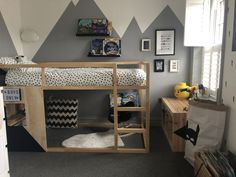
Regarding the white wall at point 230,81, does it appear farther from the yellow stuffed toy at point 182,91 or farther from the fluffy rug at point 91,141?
the fluffy rug at point 91,141

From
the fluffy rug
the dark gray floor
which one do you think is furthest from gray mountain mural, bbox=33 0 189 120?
the dark gray floor

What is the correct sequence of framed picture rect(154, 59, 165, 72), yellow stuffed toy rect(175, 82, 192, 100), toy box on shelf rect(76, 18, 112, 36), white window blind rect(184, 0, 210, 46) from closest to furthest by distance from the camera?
white window blind rect(184, 0, 210, 46)
yellow stuffed toy rect(175, 82, 192, 100)
toy box on shelf rect(76, 18, 112, 36)
framed picture rect(154, 59, 165, 72)

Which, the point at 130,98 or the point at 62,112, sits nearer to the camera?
the point at 130,98

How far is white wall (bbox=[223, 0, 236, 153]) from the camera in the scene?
74.2 inches

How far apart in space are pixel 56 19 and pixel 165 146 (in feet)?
8.27

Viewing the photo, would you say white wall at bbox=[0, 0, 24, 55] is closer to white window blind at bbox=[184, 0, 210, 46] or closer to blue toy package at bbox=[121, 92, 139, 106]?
blue toy package at bbox=[121, 92, 139, 106]

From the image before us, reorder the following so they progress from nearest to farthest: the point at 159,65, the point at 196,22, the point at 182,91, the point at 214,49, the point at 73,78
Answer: the point at 73,78
the point at 214,49
the point at 196,22
the point at 182,91
the point at 159,65

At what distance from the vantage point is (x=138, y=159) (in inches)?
96.3

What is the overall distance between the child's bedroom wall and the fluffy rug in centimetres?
102

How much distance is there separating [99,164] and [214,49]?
1.96 metres

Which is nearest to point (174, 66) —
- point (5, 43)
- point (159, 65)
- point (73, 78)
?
point (159, 65)

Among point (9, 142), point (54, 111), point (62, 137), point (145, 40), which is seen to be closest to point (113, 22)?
point (145, 40)

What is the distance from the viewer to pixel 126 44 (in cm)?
343

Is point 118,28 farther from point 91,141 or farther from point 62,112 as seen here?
point 91,141
